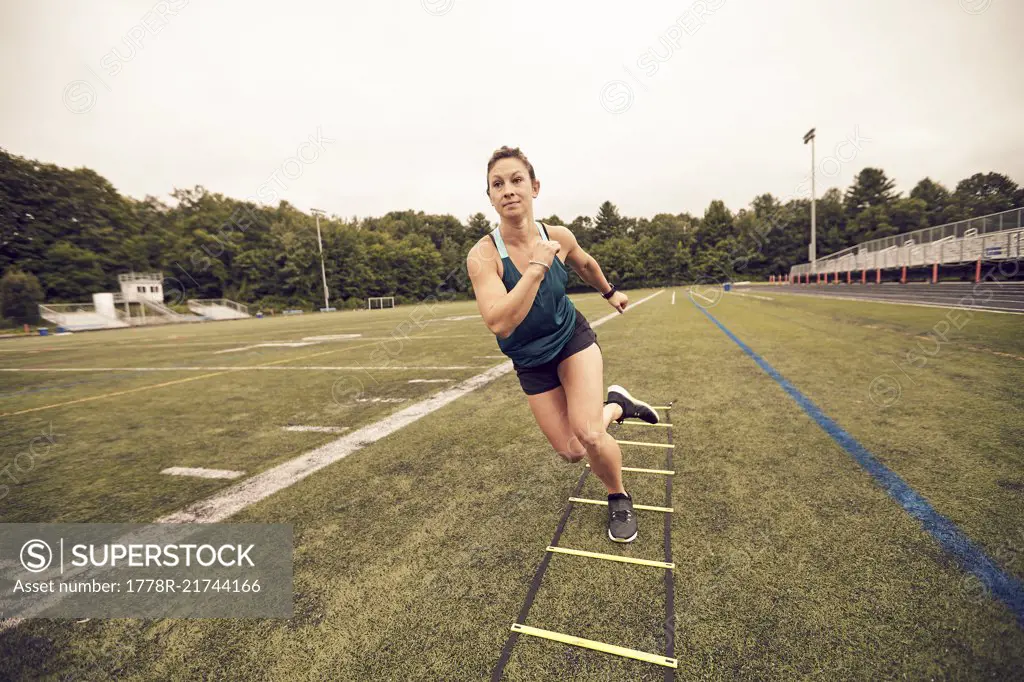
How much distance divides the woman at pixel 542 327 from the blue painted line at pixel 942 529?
4.77ft

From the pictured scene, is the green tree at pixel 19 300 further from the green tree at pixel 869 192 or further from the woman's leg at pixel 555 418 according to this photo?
the green tree at pixel 869 192

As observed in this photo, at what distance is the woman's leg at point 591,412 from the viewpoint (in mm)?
2451

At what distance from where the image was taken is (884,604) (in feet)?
5.73

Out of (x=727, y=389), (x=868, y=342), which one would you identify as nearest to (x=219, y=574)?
(x=727, y=389)

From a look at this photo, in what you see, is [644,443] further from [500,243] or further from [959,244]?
[959,244]

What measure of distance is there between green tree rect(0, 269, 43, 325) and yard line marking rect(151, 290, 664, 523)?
50047 mm

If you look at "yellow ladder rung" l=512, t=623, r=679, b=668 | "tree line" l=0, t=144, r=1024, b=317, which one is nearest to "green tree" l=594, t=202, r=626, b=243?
"tree line" l=0, t=144, r=1024, b=317

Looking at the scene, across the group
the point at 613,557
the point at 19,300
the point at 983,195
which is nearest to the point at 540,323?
the point at 613,557

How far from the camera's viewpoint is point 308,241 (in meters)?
58.7

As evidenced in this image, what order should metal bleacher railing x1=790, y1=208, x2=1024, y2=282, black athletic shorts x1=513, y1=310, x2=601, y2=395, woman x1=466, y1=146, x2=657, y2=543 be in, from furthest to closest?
1. metal bleacher railing x1=790, y1=208, x2=1024, y2=282
2. black athletic shorts x1=513, y1=310, x2=601, y2=395
3. woman x1=466, y1=146, x2=657, y2=543

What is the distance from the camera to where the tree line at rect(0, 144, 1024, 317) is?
48.3 metres

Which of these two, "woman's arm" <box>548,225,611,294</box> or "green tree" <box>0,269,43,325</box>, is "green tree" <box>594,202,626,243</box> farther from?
"woman's arm" <box>548,225,611,294</box>

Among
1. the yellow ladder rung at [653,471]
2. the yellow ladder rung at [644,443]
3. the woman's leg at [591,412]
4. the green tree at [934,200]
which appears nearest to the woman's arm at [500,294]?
the woman's leg at [591,412]

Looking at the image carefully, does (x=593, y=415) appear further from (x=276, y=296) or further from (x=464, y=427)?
(x=276, y=296)
